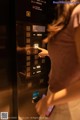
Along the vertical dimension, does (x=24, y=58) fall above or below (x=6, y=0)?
below

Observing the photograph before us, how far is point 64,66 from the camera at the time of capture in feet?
2.01

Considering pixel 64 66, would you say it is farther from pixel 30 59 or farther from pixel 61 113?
pixel 30 59

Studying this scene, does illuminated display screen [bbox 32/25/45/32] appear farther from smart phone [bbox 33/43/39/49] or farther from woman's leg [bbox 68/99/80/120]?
woman's leg [bbox 68/99/80/120]

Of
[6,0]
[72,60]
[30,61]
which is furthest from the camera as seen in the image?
[30,61]

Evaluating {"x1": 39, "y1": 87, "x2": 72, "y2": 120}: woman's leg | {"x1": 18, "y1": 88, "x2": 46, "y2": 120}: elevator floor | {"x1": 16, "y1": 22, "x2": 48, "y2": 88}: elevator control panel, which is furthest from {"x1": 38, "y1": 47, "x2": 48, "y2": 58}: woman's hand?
{"x1": 39, "y1": 87, "x2": 72, "y2": 120}: woman's leg

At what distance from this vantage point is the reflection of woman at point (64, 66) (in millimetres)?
527

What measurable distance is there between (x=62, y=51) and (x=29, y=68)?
12.4 inches

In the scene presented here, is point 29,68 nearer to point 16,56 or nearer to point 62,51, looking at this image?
point 16,56

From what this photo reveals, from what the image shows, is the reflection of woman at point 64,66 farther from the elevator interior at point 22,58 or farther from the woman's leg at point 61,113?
the elevator interior at point 22,58

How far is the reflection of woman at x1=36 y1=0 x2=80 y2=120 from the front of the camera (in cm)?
53

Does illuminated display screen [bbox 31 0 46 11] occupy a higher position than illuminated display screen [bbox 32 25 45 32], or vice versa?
illuminated display screen [bbox 31 0 46 11]

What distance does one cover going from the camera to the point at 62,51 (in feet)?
1.94

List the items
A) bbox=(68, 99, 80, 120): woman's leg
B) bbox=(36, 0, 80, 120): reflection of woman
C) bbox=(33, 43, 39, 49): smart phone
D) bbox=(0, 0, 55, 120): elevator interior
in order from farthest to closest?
bbox=(33, 43, 39, 49): smart phone
bbox=(0, 0, 55, 120): elevator interior
bbox=(68, 99, 80, 120): woman's leg
bbox=(36, 0, 80, 120): reflection of woman

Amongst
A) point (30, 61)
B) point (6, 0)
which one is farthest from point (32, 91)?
point (6, 0)
